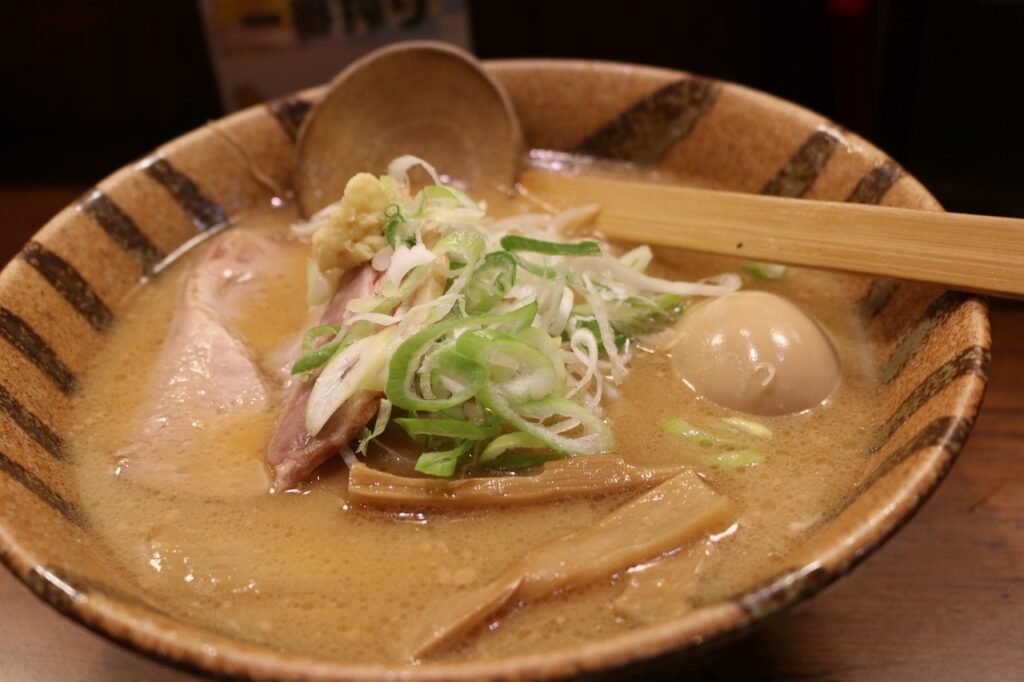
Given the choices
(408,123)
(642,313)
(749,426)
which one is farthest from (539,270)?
(408,123)

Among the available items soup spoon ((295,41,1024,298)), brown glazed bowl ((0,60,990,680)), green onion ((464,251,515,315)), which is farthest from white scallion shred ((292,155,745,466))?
brown glazed bowl ((0,60,990,680))

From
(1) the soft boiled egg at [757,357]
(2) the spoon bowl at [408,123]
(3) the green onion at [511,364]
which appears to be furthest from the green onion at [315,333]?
(2) the spoon bowl at [408,123]

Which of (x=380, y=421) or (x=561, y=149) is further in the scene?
(x=561, y=149)

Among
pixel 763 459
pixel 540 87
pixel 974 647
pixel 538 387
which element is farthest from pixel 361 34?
pixel 974 647

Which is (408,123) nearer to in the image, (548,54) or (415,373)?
(415,373)

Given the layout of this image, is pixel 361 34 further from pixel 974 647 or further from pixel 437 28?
pixel 974 647

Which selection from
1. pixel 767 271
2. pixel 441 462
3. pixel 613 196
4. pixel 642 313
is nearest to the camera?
pixel 441 462
